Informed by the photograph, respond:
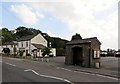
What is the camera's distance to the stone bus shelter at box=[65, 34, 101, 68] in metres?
26.5

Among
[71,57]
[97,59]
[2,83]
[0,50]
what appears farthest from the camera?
[0,50]

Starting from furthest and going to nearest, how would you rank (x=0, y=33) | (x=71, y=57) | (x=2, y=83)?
(x=0, y=33)
(x=71, y=57)
(x=2, y=83)

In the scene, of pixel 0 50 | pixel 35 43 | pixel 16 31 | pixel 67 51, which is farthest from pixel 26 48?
pixel 16 31

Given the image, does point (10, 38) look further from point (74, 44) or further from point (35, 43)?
point (74, 44)

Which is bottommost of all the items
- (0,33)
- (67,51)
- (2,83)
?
(2,83)

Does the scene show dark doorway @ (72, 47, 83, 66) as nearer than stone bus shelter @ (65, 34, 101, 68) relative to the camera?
No

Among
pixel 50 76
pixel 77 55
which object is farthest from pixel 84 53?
pixel 50 76

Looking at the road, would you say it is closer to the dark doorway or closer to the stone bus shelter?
the stone bus shelter

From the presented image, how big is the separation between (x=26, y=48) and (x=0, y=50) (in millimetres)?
18875

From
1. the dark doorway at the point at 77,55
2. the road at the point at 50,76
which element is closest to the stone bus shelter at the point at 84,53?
the dark doorway at the point at 77,55

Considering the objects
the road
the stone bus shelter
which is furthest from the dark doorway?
the road

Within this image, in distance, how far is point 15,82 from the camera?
13648 millimetres

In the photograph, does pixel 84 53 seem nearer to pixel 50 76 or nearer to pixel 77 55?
pixel 77 55

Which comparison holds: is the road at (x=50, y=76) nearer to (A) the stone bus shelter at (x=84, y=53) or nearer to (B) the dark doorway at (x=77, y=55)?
(A) the stone bus shelter at (x=84, y=53)
